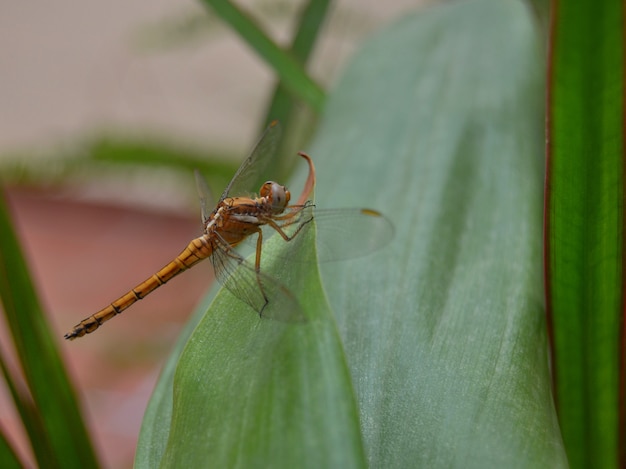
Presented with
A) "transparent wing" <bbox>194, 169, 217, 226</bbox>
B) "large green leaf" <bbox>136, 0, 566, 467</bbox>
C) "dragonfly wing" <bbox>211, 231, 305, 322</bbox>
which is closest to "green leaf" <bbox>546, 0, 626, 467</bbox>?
"large green leaf" <bbox>136, 0, 566, 467</bbox>

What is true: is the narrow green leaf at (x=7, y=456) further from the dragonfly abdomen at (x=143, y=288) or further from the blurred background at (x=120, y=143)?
the blurred background at (x=120, y=143)

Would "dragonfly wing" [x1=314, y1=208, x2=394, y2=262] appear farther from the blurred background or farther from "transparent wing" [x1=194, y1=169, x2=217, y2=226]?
the blurred background

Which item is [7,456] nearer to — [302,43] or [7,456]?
[7,456]

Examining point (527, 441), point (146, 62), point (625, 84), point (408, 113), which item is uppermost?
point (146, 62)

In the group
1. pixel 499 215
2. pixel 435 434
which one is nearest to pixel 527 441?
pixel 435 434

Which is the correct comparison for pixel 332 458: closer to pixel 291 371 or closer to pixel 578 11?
pixel 291 371

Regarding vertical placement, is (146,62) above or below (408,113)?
above

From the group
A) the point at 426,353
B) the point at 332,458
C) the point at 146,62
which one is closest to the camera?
the point at 332,458

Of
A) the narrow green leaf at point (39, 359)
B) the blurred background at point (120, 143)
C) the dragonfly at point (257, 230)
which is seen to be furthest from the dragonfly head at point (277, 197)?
the blurred background at point (120, 143)
